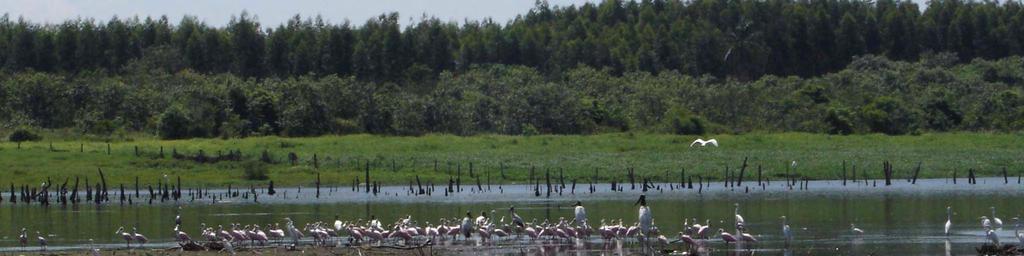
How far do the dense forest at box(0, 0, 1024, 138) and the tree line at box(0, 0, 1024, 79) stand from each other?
0.19 m

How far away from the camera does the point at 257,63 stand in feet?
456

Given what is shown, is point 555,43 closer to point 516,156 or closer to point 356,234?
point 516,156

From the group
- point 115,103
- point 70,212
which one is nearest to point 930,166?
point 70,212

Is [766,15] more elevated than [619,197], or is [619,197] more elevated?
[766,15]

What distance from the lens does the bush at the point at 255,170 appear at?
7831 cm

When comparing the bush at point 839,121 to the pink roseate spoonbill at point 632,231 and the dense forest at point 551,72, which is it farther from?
the pink roseate spoonbill at point 632,231

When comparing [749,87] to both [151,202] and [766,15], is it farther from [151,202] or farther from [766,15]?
[151,202]

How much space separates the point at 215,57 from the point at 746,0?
169 feet

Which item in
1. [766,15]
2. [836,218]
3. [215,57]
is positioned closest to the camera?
[836,218]

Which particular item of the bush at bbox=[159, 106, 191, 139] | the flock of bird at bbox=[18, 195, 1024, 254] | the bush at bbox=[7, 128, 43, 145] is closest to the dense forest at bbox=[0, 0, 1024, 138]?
the bush at bbox=[159, 106, 191, 139]

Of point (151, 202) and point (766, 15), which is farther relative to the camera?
point (766, 15)

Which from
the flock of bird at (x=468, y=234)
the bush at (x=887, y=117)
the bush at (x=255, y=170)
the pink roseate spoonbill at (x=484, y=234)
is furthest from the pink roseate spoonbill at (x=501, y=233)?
the bush at (x=887, y=117)

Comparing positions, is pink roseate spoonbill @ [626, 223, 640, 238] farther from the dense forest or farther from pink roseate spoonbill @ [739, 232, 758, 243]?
the dense forest

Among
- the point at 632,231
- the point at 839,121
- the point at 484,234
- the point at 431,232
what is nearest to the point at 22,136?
the point at 839,121
